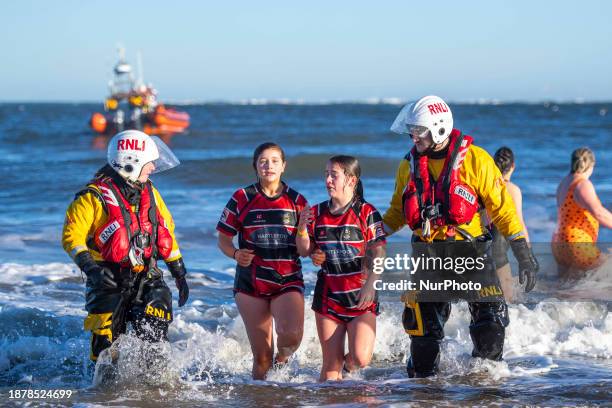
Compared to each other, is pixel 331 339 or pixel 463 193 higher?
pixel 463 193

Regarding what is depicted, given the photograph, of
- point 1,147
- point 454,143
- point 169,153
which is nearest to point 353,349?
point 454,143

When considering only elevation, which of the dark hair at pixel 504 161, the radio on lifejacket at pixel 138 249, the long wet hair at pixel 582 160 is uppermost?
the long wet hair at pixel 582 160

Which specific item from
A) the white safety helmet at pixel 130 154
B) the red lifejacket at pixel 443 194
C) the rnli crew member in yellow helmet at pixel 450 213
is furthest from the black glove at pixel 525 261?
the white safety helmet at pixel 130 154

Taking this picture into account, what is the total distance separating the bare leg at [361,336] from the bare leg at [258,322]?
0.58 metres

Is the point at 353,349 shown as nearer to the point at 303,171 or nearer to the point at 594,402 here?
the point at 594,402

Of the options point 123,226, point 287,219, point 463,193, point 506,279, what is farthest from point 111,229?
point 506,279

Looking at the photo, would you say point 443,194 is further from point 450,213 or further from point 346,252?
point 346,252

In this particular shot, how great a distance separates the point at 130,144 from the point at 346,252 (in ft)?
5.13

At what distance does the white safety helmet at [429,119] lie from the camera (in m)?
5.05

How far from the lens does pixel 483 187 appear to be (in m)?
5.03

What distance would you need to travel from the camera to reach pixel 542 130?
135ft

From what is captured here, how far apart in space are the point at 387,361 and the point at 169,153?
251 centimetres

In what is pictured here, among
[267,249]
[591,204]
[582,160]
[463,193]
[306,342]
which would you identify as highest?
[582,160]

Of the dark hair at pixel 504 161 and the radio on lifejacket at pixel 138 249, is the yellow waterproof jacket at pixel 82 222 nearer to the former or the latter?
the radio on lifejacket at pixel 138 249
